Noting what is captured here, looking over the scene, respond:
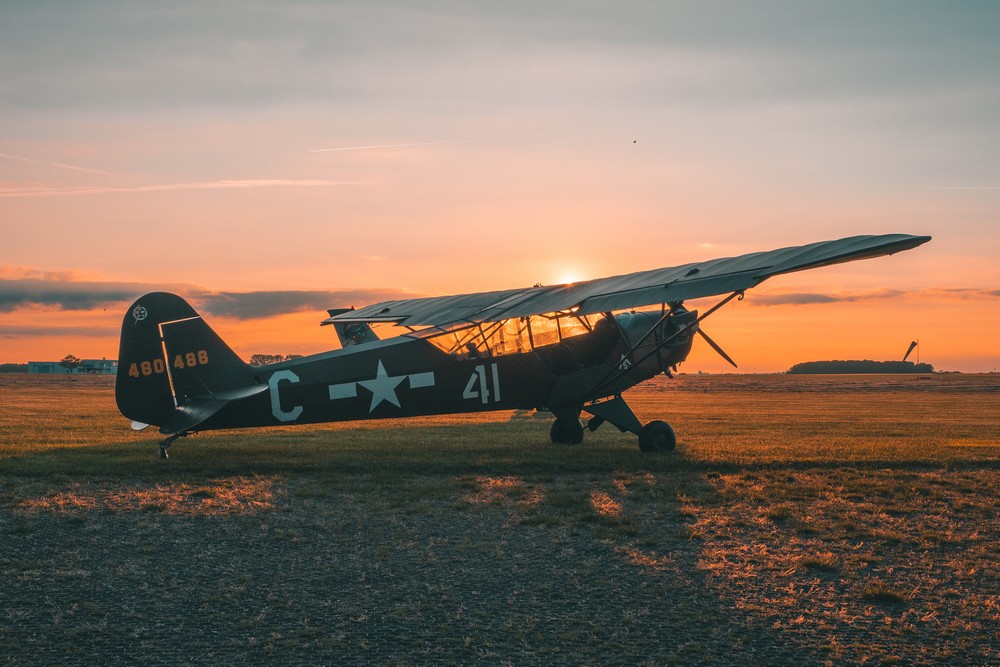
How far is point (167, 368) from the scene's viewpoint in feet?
41.9

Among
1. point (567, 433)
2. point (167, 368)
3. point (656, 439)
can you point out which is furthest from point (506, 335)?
point (167, 368)

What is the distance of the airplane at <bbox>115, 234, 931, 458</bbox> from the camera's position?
12609mm

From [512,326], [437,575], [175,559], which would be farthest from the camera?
[512,326]

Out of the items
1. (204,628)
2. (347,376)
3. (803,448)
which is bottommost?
(803,448)

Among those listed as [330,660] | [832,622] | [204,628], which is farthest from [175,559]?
[832,622]

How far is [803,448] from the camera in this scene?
15.5 meters

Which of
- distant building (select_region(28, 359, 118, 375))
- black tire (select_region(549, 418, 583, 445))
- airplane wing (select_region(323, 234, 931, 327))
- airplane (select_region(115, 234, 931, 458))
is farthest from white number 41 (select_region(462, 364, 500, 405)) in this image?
distant building (select_region(28, 359, 118, 375))

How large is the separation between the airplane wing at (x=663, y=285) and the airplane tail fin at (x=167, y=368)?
12.5ft

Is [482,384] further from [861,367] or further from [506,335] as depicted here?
[861,367]

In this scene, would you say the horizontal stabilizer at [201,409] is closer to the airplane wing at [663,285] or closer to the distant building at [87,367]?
the airplane wing at [663,285]

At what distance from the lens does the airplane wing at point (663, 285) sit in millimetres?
11445

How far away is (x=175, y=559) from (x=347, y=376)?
241 inches

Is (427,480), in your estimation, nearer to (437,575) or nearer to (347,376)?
(347,376)

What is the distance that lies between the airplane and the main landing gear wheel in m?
0.02
